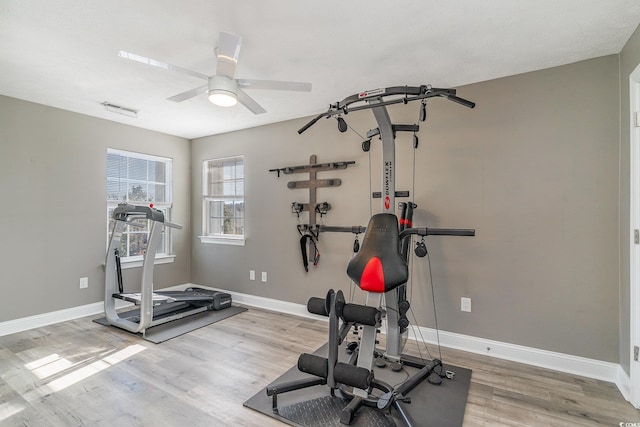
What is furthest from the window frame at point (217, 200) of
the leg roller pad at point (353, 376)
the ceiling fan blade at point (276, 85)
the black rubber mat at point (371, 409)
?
the leg roller pad at point (353, 376)

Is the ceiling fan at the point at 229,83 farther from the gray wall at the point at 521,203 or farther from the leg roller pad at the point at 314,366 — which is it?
the leg roller pad at the point at 314,366

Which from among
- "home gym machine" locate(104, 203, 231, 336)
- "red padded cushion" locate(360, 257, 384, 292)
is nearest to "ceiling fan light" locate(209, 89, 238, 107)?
"red padded cushion" locate(360, 257, 384, 292)

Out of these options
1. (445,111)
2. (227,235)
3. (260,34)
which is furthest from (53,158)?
(445,111)

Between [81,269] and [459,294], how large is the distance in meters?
4.19

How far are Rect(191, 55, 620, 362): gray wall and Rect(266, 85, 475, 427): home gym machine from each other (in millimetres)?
746

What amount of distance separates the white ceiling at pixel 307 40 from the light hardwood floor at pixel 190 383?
241 centimetres

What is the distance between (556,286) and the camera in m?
2.47

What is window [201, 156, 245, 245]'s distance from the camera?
441 centimetres

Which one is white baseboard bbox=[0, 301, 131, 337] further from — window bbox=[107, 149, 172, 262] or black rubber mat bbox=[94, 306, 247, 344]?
window bbox=[107, 149, 172, 262]

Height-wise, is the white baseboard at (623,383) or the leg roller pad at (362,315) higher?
the leg roller pad at (362,315)

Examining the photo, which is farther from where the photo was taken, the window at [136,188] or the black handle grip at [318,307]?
the window at [136,188]

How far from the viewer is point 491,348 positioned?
106 inches

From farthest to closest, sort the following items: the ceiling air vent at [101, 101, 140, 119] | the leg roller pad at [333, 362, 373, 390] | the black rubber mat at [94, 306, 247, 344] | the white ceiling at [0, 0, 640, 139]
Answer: the ceiling air vent at [101, 101, 140, 119] < the black rubber mat at [94, 306, 247, 344] < the white ceiling at [0, 0, 640, 139] < the leg roller pad at [333, 362, 373, 390]

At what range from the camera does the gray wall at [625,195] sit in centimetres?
211
